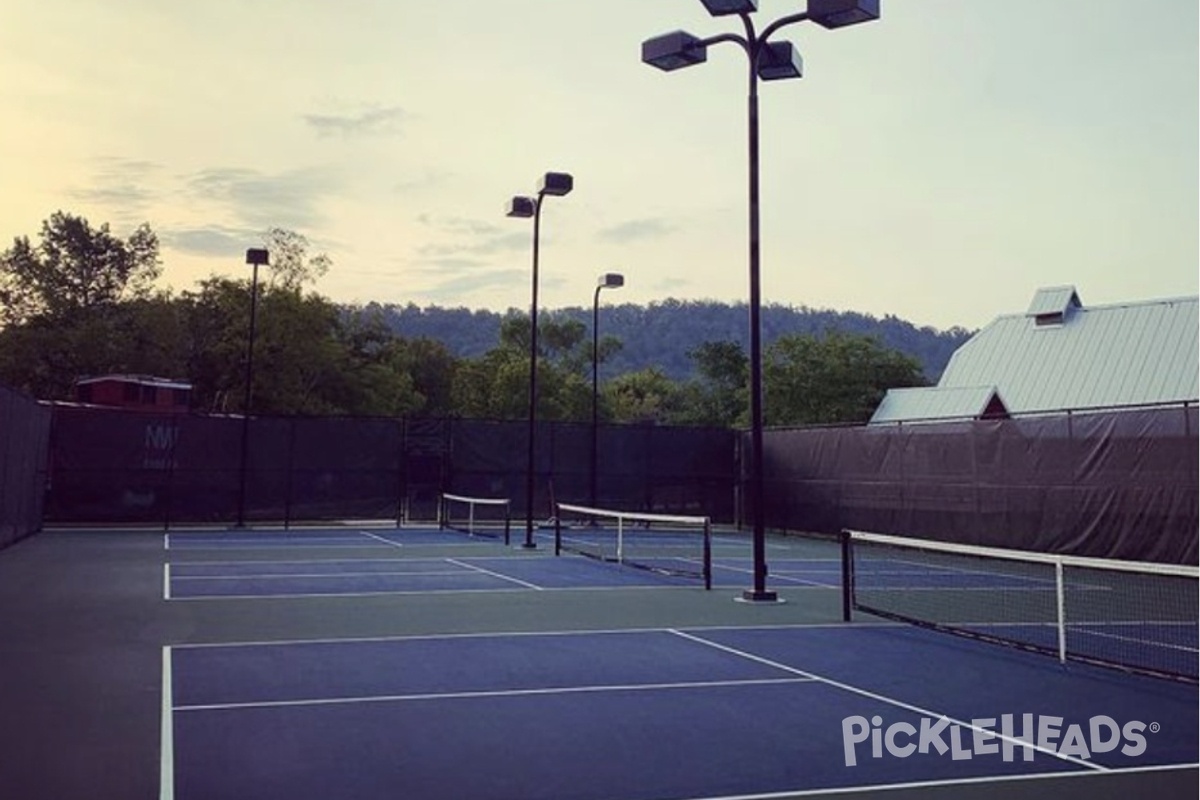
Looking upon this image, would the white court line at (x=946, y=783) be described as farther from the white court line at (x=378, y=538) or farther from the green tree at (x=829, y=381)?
the green tree at (x=829, y=381)

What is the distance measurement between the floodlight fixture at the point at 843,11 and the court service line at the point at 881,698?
667 centimetres

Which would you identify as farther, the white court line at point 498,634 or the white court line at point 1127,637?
the white court line at point 1127,637

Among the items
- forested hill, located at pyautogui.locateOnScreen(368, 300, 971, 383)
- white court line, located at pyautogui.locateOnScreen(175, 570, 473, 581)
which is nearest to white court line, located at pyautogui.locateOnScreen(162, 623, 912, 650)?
white court line, located at pyautogui.locateOnScreen(175, 570, 473, 581)

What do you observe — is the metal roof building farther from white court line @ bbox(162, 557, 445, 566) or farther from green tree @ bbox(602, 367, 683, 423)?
green tree @ bbox(602, 367, 683, 423)

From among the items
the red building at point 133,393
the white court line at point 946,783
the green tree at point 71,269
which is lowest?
the white court line at point 946,783

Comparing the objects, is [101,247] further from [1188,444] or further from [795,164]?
[1188,444]

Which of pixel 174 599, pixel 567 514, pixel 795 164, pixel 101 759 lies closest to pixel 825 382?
pixel 567 514

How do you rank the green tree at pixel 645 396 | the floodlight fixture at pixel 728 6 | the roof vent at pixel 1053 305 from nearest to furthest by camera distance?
the floodlight fixture at pixel 728 6, the roof vent at pixel 1053 305, the green tree at pixel 645 396

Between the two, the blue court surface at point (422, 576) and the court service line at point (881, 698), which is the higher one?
the blue court surface at point (422, 576)

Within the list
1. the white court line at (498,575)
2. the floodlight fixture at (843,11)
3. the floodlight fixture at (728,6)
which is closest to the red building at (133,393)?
the white court line at (498,575)

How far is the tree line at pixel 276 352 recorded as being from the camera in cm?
4866

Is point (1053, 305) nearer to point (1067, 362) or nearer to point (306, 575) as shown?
point (1067, 362)

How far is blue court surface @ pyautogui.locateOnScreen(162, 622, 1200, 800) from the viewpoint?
5191mm

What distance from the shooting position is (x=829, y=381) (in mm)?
56812
